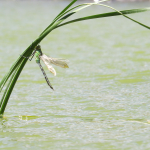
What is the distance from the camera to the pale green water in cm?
174

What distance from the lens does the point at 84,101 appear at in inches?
97.3

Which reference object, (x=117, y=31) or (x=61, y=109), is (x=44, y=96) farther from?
(x=117, y=31)

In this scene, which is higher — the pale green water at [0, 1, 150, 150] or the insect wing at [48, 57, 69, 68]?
the insect wing at [48, 57, 69, 68]

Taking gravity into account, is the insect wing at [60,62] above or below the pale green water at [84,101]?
above

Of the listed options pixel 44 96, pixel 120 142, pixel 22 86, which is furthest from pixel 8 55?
pixel 120 142

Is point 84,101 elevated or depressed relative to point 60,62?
depressed

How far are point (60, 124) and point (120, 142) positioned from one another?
0.38 meters

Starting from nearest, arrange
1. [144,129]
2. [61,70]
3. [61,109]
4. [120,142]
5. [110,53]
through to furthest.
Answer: [120,142], [144,129], [61,109], [61,70], [110,53]

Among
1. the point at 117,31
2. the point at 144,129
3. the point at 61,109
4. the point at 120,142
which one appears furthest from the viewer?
the point at 117,31

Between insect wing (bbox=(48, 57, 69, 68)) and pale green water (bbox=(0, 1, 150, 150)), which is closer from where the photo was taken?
pale green water (bbox=(0, 1, 150, 150))

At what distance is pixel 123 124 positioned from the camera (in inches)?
76.6

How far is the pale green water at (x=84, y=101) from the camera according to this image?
1.74 meters

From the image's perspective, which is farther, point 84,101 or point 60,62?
point 84,101

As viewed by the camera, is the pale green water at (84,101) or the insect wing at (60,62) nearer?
the pale green water at (84,101)
